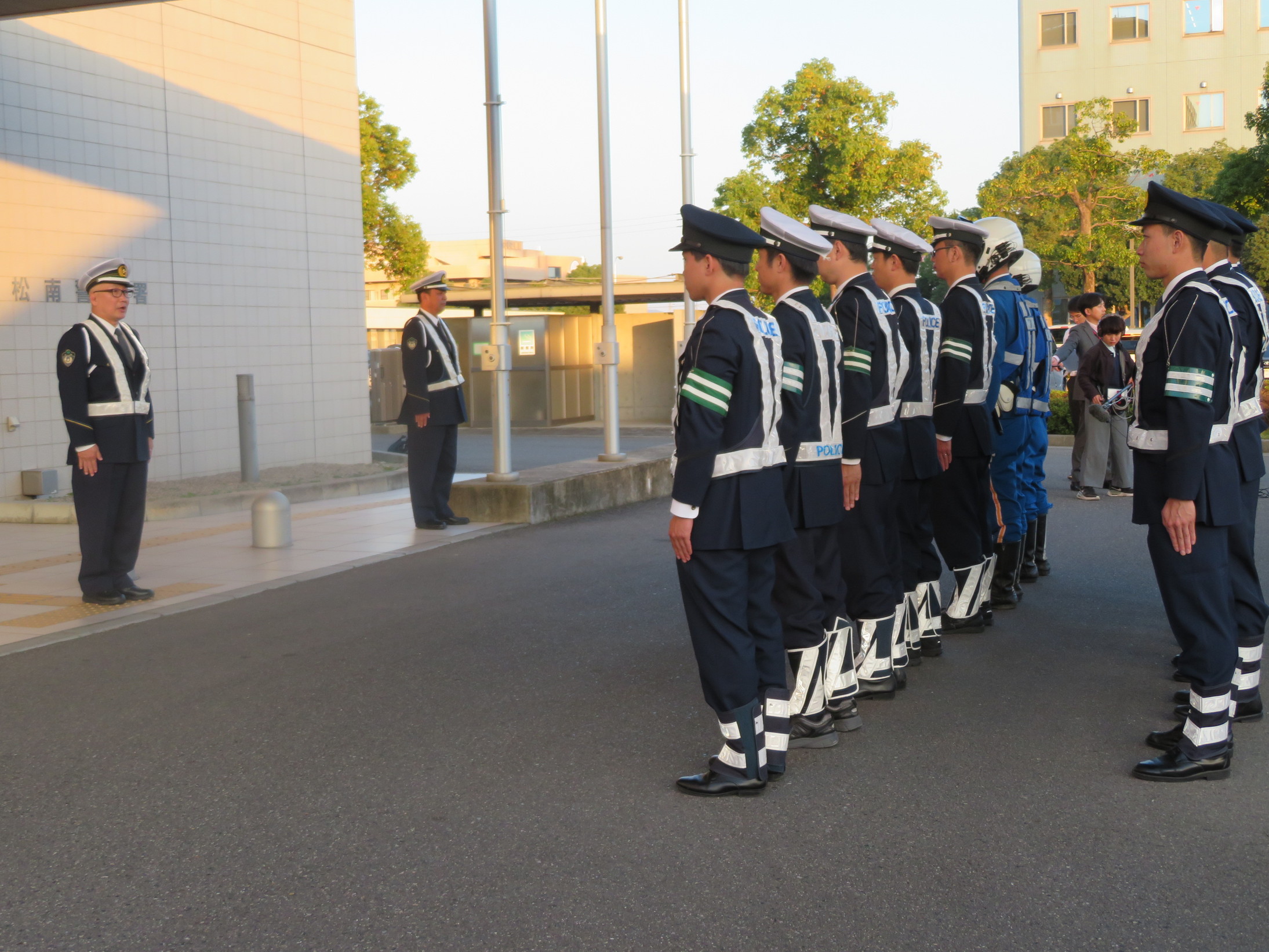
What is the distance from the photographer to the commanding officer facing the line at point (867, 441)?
5441 mm

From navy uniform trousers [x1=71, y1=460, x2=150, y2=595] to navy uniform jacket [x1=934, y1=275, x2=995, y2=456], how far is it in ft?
15.8

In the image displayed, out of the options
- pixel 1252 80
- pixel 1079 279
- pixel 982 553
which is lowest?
pixel 982 553

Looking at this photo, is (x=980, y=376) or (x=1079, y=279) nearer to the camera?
(x=980, y=376)

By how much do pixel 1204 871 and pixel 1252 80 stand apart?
204 feet

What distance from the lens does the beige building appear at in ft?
191

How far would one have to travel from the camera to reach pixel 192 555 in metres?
9.79

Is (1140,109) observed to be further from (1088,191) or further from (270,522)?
(270,522)

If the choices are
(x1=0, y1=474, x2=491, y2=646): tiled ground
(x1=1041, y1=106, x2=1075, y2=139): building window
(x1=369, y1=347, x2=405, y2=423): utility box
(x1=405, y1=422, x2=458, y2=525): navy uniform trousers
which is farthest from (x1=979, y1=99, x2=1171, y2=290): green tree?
(x1=1041, y1=106, x2=1075, y2=139): building window

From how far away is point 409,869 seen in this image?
379 cm

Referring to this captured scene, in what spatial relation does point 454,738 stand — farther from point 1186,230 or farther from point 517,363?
point 517,363

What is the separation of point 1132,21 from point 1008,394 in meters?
59.9

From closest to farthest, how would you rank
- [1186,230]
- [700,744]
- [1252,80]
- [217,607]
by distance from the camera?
[1186,230] < [700,744] < [217,607] < [1252,80]

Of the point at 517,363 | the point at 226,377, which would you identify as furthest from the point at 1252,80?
the point at 226,377

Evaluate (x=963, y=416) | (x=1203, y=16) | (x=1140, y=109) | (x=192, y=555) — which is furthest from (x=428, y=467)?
(x=1203, y=16)
